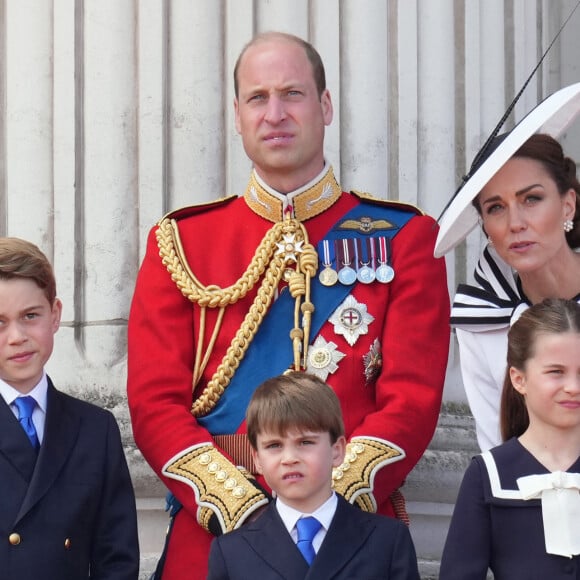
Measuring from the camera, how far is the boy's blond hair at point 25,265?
3881 mm

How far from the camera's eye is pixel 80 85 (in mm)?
5094

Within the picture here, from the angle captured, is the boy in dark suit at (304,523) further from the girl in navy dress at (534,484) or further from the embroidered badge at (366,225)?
the embroidered badge at (366,225)

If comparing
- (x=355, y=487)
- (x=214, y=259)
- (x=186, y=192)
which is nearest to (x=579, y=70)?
(x=186, y=192)

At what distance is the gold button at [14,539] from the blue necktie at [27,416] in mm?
244

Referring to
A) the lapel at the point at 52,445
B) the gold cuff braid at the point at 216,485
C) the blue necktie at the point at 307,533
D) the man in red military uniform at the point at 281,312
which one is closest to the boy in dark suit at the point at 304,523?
the blue necktie at the point at 307,533

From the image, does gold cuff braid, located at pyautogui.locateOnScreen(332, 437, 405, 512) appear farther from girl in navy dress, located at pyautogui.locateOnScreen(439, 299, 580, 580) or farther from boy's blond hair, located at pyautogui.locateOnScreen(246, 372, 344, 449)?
girl in navy dress, located at pyautogui.locateOnScreen(439, 299, 580, 580)

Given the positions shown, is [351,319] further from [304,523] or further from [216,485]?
[304,523]

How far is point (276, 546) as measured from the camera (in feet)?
11.8

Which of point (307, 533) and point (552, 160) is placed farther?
point (552, 160)

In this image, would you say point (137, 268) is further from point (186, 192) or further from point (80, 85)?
point (80, 85)

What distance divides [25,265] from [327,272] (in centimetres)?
83

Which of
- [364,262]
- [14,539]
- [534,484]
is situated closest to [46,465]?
[14,539]

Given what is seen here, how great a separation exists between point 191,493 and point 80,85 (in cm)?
170

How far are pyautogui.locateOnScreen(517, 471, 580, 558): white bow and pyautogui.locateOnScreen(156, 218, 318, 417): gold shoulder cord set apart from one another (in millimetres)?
812
